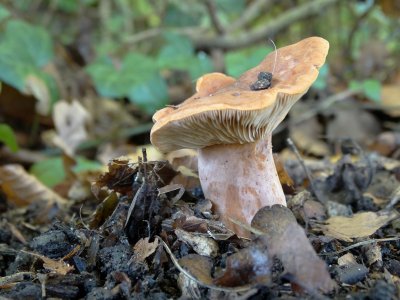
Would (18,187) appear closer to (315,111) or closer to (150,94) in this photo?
(150,94)

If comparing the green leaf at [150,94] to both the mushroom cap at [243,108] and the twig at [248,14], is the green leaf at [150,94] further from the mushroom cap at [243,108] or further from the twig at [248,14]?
the mushroom cap at [243,108]

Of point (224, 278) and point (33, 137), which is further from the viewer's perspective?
point (33, 137)

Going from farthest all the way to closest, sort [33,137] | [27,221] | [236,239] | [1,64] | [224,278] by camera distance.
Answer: [33,137] < [1,64] < [27,221] < [236,239] < [224,278]

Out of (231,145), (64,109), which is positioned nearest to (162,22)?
(64,109)

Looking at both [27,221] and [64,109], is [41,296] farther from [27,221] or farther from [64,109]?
[64,109]

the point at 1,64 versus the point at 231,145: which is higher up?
the point at 1,64

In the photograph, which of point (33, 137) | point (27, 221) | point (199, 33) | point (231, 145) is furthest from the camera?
point (199, 33)

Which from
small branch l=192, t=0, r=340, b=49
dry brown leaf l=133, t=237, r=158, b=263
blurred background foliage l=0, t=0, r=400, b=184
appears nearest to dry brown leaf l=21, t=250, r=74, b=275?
dry brown leaf l=133, t=237, r=158, b=263

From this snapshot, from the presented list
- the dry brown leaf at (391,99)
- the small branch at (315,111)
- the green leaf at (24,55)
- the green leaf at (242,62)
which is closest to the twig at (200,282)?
the green leaf at (242,62)
